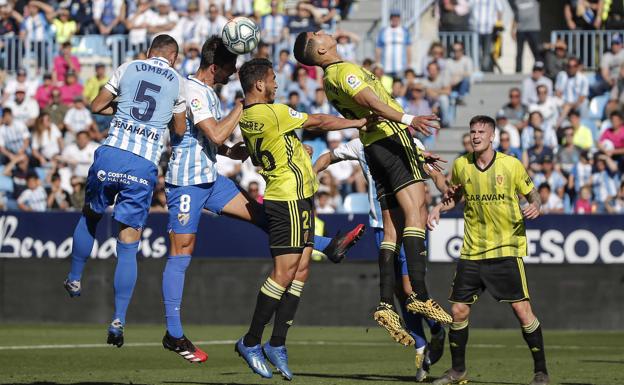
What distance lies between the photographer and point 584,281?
19.9 metres

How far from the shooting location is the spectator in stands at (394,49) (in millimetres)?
25484

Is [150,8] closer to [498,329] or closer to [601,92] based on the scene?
[601,92]

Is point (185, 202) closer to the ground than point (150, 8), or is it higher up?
closer to the ground

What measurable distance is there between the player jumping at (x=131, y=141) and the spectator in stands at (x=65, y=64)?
1543 cm

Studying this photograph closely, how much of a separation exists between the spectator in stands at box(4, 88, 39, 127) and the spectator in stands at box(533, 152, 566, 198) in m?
9.33

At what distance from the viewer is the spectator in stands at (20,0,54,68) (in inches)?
1102

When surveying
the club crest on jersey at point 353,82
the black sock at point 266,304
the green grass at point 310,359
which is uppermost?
the club crest on jersey at point 353,82

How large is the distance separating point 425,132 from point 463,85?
46.3 feet

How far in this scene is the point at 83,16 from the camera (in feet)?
93.1

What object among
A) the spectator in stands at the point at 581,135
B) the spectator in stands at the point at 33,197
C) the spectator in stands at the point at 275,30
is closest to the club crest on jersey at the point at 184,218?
the spectator in stands at the point at 33,197

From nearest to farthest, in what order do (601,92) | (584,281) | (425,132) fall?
1. (425,132)
2. (584,281)
3. (601,92)

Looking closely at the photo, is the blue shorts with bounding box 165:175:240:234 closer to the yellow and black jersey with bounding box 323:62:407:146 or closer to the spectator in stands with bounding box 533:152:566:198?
the yellow and black jersey with bounding box 323:62:407:146

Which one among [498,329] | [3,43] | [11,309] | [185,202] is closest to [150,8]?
[3,43]

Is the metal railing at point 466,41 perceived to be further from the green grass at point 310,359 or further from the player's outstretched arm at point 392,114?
the player's outstretched arm at point 392,114
